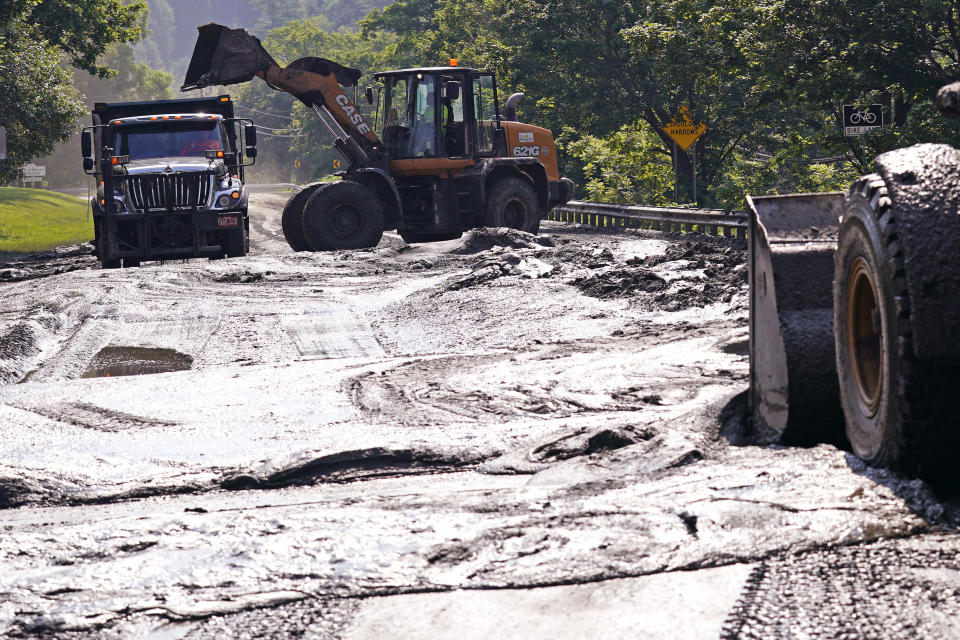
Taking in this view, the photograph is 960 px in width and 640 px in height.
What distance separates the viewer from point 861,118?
20594 mm

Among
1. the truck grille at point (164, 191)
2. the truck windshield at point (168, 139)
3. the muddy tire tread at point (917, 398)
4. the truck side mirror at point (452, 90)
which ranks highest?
the truck side mirror at point (452, 90)

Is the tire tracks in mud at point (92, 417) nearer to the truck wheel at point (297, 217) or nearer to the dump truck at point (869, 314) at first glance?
the dump truck at point (869, 314)

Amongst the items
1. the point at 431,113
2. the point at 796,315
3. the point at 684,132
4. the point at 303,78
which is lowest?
the point at 796,315

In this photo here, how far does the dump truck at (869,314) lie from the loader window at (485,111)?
57.9ft

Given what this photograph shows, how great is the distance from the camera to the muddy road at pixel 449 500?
3.64 m

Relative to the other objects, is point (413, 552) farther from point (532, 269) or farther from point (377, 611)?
point (532, 269)

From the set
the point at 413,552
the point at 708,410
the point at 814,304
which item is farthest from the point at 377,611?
the point at 708,410

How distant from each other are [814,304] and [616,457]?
1.17 m

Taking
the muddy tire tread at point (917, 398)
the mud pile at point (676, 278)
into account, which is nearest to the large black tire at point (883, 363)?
the muddy tire tread at point (917, 398)

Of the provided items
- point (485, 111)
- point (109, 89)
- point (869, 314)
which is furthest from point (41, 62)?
point (109, 89)

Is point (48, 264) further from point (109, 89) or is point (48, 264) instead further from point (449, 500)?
point (109, 89)

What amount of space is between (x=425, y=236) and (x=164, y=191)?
559 cm

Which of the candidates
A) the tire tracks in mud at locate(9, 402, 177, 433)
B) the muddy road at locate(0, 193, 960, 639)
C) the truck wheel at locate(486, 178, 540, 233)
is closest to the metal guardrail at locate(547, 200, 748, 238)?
the truck wheel at locate(486, 178, 540, 233)

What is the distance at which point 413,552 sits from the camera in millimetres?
4199
